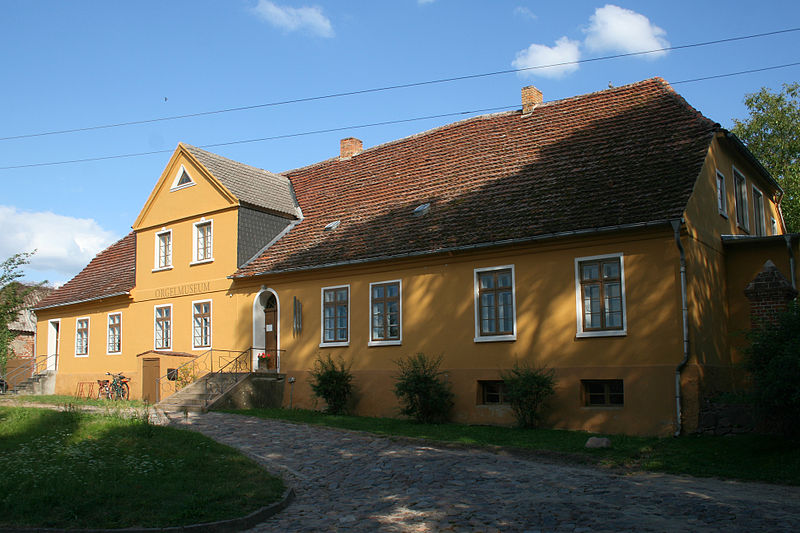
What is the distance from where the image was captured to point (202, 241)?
25578 millimetres

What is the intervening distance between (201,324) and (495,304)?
1137cm

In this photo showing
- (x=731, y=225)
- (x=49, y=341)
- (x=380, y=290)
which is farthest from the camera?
(x=49, y=341)

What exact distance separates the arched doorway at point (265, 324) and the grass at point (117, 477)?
9.80 metres

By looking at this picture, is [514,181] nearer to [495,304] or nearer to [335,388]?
[495,304]

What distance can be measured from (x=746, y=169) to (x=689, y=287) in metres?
7.31

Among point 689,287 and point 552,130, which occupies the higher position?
point 552,130

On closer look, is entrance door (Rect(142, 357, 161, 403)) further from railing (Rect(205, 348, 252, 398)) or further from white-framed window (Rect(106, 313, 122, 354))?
white-framed window (Rect(106, 313, 122, 354))

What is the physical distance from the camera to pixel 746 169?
20766mm

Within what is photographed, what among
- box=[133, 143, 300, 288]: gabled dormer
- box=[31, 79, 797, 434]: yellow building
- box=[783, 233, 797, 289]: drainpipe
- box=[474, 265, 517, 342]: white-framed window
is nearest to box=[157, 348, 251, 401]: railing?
box=[31, 79, 797, 434]: yellow building

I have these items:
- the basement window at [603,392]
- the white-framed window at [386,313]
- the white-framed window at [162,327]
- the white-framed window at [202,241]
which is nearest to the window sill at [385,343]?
the white-framed window at [386,313]

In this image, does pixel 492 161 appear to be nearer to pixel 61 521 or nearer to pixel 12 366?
pixel 61 521

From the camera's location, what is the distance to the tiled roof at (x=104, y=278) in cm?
2889

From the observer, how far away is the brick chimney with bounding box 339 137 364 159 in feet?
91.4

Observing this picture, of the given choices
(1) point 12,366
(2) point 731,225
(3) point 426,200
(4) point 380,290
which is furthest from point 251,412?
(1) point 12,366
